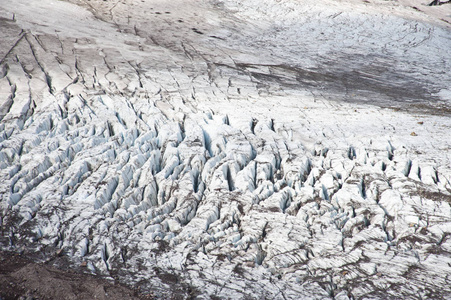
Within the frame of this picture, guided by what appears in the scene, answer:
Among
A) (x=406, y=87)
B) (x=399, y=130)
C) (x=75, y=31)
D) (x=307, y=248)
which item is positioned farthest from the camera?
(x=75, y=31)

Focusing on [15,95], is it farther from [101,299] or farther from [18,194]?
[101,299]

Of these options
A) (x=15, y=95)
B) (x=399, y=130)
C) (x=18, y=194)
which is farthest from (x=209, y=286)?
(x=15, y=95)

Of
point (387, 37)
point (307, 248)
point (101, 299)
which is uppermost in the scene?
point (387, 37)

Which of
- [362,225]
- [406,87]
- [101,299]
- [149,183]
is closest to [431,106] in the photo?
[406,87]

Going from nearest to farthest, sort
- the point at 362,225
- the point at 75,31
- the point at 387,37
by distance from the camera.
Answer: the point at 362,225
the point at 75,31
the point at 387,37

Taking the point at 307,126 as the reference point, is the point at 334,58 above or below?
above

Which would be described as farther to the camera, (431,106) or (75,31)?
(75,31)

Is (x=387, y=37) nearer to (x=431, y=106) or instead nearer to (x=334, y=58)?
(x=334, y=58)
